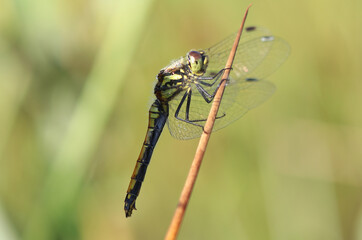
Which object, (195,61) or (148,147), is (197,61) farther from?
(148,147)

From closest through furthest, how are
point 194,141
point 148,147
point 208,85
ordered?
point 148,147 → point 208,85 → point 194,141

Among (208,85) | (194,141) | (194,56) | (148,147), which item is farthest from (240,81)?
(194,141)

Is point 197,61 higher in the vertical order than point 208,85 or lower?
higher

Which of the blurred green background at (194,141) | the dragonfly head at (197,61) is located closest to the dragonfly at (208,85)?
the dragonfly head at (197,61)

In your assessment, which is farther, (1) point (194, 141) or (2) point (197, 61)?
(1) point (194, 141)

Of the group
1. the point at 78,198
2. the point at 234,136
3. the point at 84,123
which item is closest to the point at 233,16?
the point at 234,136

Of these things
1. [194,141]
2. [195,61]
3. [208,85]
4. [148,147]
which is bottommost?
[148,147]
